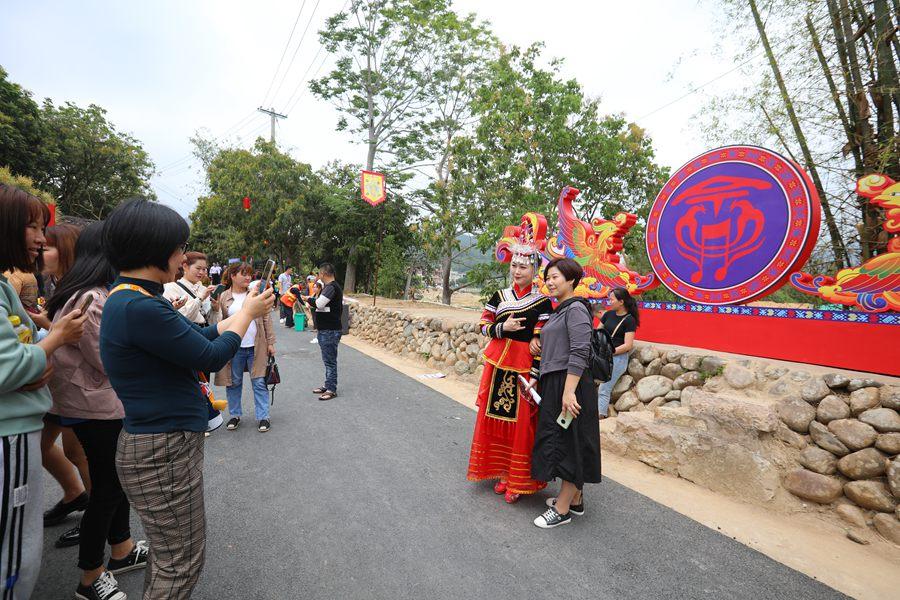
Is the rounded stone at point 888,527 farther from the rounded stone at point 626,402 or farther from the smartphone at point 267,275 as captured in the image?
the smartphone at point 267,275

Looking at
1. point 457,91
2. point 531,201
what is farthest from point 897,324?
point 457,91

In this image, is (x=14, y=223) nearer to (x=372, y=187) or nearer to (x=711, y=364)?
(x=711, y=364)

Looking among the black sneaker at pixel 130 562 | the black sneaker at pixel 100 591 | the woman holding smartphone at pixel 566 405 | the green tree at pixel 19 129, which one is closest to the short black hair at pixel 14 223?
the black sneaker at pixel 100 591

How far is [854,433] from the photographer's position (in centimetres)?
303

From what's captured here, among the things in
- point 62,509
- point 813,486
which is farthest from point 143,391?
point 813,486

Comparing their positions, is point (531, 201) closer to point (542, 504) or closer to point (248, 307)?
point (542, 504)

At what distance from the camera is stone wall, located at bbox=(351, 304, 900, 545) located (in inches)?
115

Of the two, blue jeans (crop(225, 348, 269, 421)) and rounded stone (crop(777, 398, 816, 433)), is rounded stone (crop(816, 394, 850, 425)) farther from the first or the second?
blue jeans (crop(225, 348, 269, 421))

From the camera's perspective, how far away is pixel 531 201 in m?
10.9

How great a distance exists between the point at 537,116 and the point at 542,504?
9.83 m

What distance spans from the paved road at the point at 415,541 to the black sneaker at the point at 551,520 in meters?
Result: 0.05

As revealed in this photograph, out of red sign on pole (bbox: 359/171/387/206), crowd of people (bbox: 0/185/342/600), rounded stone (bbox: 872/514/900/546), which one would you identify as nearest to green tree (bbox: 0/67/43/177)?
red sign on pole (bbox: 359/171/387/206)

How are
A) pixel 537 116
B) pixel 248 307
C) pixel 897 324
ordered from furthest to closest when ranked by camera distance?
1. pixel 537 116
2. pixel 897 324
3. pixel 248 307

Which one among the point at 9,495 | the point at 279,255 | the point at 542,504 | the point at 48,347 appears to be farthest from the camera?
the point at 279,255
